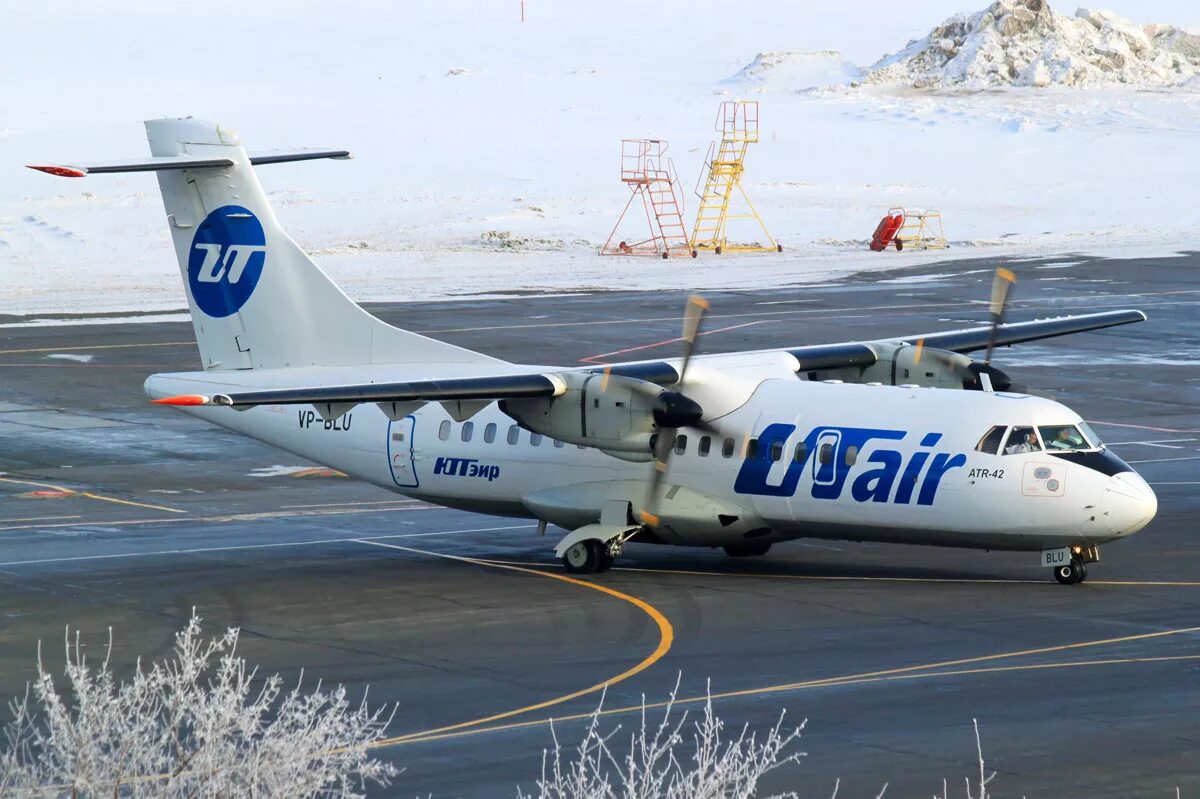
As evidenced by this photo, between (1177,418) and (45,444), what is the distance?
25.7 metres

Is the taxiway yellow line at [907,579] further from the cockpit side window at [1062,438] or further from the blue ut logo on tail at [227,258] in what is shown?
the blue ut logo on tail at [227,258]

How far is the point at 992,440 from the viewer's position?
22750mm

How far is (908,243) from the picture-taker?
8475 centimetres

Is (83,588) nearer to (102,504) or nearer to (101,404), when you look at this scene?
(102,504)

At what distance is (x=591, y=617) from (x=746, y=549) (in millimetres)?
4551

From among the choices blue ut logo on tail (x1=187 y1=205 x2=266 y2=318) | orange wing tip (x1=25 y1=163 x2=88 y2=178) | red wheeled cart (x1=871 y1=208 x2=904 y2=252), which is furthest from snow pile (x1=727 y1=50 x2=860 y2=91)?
orange wing tip (x1=25 y1=163 x2=88 y2=178)

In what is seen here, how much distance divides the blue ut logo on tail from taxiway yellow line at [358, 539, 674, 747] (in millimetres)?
4476

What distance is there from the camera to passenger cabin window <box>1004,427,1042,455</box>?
2266 cm

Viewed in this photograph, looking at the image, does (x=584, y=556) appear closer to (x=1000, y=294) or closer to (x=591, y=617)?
(x=591, y=617)

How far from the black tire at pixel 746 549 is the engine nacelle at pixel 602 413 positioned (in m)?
2.82

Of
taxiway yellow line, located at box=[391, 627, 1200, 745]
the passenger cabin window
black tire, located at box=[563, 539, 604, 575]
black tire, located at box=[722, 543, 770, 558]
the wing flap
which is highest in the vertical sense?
the wing flap

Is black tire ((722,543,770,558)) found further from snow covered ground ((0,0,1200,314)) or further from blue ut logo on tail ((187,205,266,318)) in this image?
snow covered ground ((0,0,1200,314))

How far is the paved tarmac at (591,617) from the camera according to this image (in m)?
16.0

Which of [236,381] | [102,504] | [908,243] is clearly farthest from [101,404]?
[908,243]
